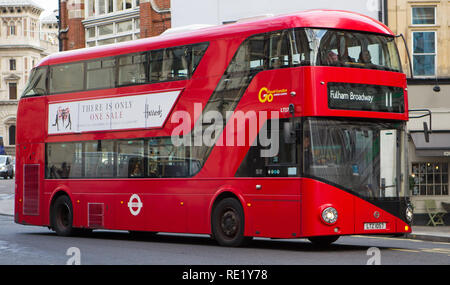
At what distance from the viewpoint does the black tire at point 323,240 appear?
1816cm

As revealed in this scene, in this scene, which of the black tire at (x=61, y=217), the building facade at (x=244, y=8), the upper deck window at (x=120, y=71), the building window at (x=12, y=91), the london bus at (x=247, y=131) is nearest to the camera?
the london bus at (x=247, y=131)

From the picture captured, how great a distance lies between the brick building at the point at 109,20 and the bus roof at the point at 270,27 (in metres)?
16.6

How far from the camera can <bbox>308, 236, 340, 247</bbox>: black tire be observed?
1816 cm

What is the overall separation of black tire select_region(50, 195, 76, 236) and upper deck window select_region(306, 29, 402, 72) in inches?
341

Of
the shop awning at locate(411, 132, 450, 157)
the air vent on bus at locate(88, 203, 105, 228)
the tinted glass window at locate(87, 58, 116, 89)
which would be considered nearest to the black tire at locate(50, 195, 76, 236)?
the air vent on bus at locate(88, 203, 105, 228)

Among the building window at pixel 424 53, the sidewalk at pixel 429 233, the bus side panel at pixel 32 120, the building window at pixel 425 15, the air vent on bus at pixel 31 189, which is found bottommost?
the sidewalk at pixel 429 233

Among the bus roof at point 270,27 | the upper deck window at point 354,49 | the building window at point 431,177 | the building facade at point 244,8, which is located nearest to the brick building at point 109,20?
the building facade at point 244,8

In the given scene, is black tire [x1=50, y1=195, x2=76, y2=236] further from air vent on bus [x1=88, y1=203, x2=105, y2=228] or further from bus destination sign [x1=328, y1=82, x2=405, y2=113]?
bus destination sign [x1=328, y1=82, x2=405, y2=113]

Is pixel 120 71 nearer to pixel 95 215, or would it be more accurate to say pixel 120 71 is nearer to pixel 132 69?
pixel 132 69

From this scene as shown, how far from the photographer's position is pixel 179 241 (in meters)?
20.2

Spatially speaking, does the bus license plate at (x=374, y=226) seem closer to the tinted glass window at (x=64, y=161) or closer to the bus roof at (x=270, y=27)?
the bus roof at (x=270, y=27)

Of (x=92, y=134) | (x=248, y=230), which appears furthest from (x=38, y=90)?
(x=248, y=230)

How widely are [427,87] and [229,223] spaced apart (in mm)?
13772
